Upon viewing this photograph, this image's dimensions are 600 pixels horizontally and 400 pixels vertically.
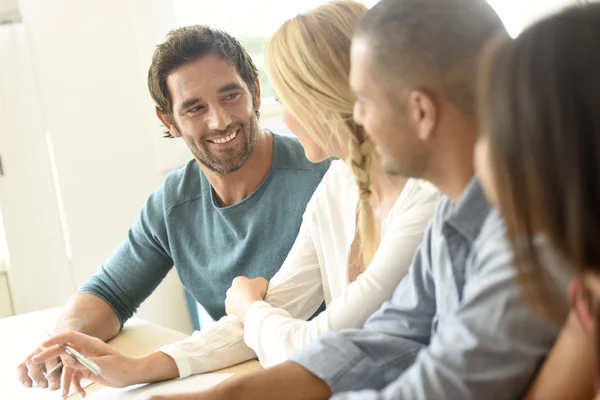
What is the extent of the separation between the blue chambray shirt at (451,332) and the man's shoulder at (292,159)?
857mm

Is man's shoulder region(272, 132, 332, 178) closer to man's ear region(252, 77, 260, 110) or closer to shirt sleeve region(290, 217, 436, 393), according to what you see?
man's ear region(252, 77, 260, 110)

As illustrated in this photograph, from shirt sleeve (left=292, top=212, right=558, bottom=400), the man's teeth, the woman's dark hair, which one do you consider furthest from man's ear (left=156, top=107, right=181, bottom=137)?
the woman's dark hair

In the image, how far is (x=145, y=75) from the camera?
2.64m

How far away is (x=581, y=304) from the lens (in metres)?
0.69

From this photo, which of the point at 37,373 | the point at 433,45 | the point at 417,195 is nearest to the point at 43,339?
the point at 37,373

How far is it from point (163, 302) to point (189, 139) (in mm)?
1030

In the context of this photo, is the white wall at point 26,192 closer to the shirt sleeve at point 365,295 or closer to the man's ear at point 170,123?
the man's ear at point 170,123

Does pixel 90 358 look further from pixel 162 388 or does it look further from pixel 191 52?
pixel 191 52

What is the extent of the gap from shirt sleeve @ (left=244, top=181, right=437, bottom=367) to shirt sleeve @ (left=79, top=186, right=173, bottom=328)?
26.9 inches

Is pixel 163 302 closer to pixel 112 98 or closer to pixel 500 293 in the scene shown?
pixel 112 98

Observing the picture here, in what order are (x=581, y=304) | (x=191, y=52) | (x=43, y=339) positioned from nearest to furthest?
1. (x=581, y=304)
2. (x=43, y=339)
3. (x=191, y=52)

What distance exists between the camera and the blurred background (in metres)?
2.51

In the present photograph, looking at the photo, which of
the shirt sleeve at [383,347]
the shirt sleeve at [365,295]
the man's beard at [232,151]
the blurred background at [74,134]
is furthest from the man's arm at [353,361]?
the blurred background at [74,134]

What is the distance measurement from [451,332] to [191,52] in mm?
1276
